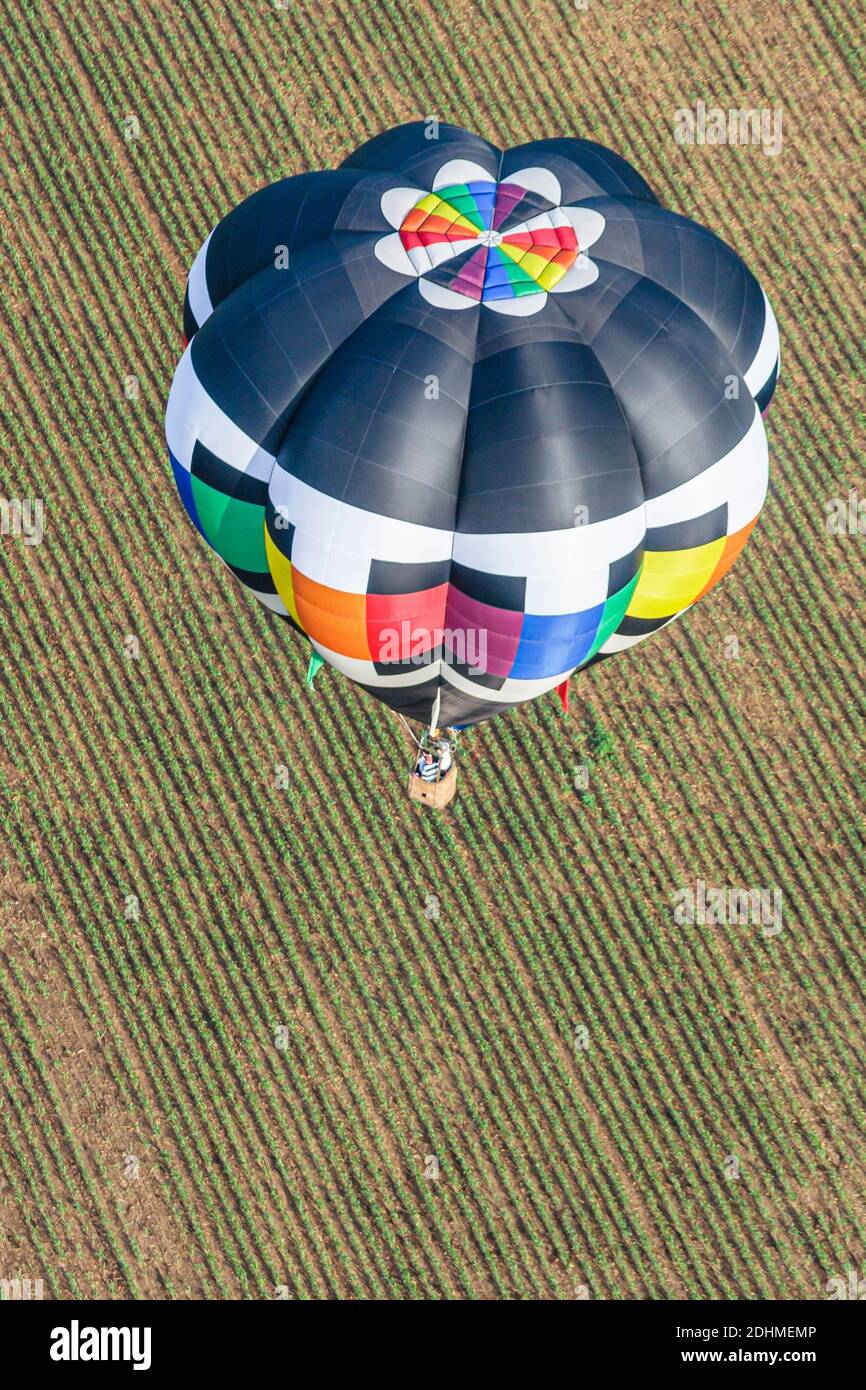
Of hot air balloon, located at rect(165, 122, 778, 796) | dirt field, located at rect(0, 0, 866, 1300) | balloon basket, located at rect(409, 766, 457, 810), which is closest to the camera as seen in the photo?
hot air balloon, located at rect(165, 122, 778, 796)

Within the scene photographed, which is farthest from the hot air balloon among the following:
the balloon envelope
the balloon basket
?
the balloon basket

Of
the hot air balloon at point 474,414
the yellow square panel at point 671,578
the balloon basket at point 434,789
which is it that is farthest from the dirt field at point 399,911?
the hot air balloon at point 474,414

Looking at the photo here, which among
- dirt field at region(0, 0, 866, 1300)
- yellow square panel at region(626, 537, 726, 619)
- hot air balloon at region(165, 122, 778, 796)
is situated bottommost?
dirt field at region(0, 0, 866, 1300)

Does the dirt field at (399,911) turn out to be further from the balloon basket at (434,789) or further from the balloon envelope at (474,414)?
the balloon envelope at (474,414)

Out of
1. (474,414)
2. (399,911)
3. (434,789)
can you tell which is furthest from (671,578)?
(399,911)

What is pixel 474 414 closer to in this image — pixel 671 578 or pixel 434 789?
pixel 671 578

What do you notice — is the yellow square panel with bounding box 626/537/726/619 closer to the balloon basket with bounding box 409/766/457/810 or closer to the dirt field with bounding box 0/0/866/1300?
the balloon basket with bounding box 409/766/457/810
